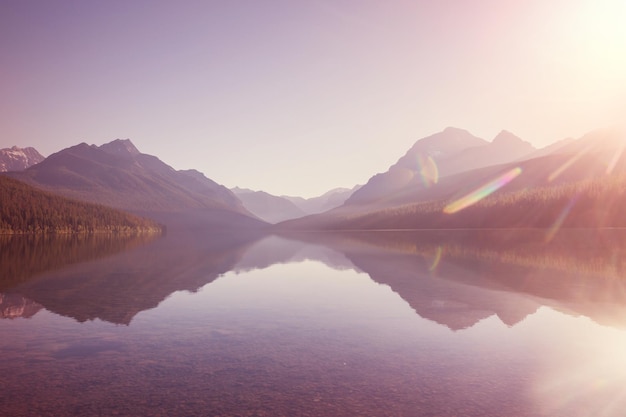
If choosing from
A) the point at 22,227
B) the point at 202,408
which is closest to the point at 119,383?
the point at 202,408

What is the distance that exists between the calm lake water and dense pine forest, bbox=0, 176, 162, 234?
502ft

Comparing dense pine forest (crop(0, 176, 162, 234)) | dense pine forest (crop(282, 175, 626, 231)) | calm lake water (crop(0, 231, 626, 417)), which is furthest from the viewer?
dense pine forest (crop(0, 176, 162, 234))

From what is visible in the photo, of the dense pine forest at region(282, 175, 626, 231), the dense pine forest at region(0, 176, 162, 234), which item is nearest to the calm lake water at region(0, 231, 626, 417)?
the dense pine forest at region(282, 175, 626, 231)

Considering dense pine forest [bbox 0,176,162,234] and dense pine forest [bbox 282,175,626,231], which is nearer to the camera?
dense pine forest [bbox 282,175,626,231]

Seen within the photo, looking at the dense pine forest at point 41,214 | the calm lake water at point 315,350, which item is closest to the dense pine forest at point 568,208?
the calm lake water at point 315,350

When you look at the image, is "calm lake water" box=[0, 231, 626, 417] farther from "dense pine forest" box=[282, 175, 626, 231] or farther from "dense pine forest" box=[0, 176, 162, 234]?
"dense pine forest" box=[0, 176, 162, 234]

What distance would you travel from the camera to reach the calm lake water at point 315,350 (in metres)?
9.50

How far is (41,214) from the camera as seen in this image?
159 m

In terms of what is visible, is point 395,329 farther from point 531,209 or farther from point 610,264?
point 531,209

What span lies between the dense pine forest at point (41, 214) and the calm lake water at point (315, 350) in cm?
15287

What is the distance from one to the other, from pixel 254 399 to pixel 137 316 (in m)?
12.1

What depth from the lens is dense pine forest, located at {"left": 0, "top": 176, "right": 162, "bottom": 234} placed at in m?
149

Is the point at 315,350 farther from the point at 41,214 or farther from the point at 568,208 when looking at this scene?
the point at 41,214

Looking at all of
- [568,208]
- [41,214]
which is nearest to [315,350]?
[568,208]
